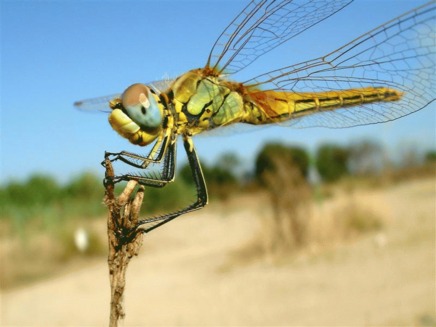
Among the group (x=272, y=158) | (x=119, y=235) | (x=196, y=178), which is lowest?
(x=119, y=235)

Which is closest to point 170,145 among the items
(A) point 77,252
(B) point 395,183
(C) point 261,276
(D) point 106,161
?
(D) point 106,161

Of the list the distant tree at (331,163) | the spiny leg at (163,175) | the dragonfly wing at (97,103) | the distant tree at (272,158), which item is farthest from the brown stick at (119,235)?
the distant tree at (331,163)

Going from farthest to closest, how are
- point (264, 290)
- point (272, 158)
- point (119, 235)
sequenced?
point (272, 158) < point (264, 290) < point (119, 235)

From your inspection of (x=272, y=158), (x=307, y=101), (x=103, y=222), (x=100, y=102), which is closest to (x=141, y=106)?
(x=100, y=102)

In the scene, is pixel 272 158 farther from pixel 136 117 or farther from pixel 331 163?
pixel 331 163

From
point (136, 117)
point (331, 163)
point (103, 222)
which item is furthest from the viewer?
point (331, 163)

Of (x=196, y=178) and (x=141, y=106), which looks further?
(x=196, y=178)

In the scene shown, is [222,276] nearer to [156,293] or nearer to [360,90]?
[156,293]
